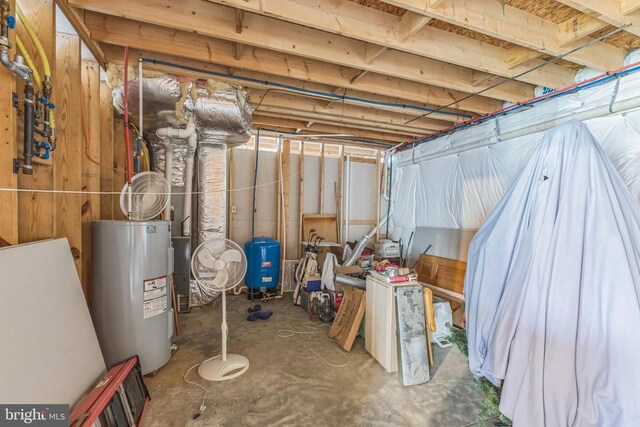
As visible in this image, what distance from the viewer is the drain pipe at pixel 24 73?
1.14m

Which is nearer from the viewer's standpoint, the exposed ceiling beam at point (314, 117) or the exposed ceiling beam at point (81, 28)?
the exposed ceiling beam at point (81, 28)

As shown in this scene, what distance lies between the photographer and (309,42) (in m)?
2.12

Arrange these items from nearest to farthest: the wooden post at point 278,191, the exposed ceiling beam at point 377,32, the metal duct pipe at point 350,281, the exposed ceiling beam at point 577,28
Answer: the exposed ceiling beam at point 377,32 → the exposed ceiling beam at point 577,28 → the metal duct pipe at point 350,281 → the wooden post at point 278,191

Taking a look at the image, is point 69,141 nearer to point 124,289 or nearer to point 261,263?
point 124,289

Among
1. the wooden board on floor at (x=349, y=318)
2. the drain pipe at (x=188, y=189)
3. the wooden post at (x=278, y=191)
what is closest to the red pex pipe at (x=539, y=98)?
the wooden post at (x=278, y=191)

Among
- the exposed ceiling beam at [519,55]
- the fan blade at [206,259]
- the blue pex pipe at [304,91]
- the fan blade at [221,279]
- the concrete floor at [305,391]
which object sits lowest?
the concrete floor at [305,391]

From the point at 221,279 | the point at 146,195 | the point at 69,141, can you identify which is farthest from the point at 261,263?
the point at 69,141

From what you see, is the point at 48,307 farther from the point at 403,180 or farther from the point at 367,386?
the point at 403,180

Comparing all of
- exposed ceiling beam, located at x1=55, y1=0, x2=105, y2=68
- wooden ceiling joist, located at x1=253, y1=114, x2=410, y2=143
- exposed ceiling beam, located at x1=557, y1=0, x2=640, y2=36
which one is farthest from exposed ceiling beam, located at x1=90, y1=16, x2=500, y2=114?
wooden ceiling joist, located at x1=253, y1=114, x2=410, y2=143

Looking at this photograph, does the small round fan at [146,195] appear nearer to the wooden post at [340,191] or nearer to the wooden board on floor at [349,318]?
the wooden board on floor at [349,318]

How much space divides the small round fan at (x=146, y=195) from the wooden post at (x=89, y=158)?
0.20 metres

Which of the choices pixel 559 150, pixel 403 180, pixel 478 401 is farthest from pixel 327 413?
pixel 403 180

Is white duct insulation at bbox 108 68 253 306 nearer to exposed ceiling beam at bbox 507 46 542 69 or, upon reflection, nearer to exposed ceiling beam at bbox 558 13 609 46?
exposed ceiling beam at bbox 507 46 542 69

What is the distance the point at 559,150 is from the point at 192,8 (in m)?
2.51
